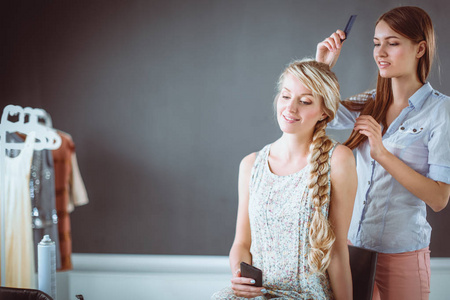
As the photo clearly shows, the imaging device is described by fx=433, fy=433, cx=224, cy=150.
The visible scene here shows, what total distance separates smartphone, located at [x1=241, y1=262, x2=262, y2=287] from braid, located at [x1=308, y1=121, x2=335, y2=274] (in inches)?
7.3

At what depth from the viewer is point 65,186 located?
260cm

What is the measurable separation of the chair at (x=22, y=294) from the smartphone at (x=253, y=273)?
777mm

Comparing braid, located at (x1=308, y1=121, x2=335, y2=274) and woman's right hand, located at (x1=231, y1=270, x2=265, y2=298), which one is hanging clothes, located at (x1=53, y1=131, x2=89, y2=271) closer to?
woman's right hand, located at (x1=231, y1=270, x2=265, y2=298)

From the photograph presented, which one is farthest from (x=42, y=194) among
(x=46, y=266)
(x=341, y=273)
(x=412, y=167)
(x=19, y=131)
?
(x=412, y=167)

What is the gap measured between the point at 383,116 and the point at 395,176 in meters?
0.29

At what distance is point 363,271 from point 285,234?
348 millimetres

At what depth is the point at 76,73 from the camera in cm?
274

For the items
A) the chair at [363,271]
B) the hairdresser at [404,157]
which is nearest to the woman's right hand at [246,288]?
the chair at [363,271]

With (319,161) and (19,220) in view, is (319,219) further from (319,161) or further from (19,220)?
(19,220)

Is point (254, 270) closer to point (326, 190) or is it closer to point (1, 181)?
point (326, 190)

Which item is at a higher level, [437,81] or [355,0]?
[355,0]

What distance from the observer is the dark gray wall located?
260 cm

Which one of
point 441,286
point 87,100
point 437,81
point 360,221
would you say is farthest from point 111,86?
point 441,286

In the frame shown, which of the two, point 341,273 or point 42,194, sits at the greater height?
point 42,194
